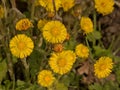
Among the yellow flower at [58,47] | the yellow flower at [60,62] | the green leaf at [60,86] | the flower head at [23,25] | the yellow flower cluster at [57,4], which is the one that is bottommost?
the green leaf at [60,86]

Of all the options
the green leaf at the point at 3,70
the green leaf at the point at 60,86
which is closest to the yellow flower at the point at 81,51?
the green leaf at the point at 60,86

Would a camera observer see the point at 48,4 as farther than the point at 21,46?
Yes

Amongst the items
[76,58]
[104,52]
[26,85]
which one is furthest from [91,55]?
[26,85]

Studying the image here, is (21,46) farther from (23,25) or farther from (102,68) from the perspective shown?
(102,68)

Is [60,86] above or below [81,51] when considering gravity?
below

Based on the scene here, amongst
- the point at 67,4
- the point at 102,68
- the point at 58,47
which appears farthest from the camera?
the point at 67,4

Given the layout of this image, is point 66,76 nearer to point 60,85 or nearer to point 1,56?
point 60,85

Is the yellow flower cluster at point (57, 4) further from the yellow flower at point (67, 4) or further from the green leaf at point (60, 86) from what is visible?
the green leaf at point (60, 86)

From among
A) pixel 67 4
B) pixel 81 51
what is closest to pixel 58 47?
pixel 81 51
